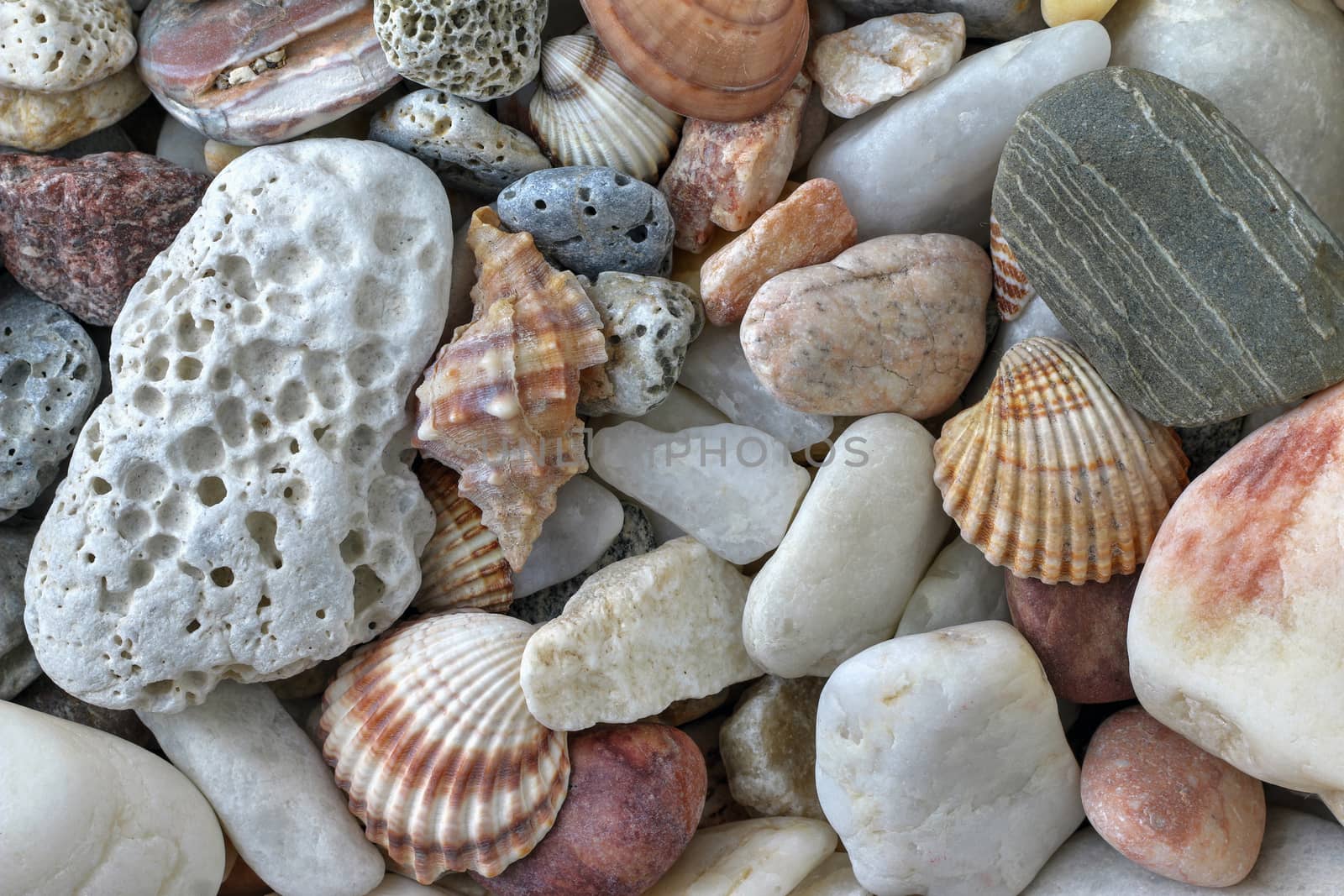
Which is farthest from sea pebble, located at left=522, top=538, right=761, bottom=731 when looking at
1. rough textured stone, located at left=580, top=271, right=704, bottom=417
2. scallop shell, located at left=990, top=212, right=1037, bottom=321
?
scallop shell, located at left=990, top=212, right=1037, bottom=321

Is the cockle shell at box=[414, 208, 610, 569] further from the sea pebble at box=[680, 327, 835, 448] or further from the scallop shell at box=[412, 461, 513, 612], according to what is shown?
the sea pebble at box=[680, 327, 835, 448]

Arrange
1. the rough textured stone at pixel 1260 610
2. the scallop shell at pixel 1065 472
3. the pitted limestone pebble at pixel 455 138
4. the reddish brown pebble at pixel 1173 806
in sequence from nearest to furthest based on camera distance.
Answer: the rough textured stone at pixel 1260 610 → the reddish brown pebble at pixel 1173 806 → the scallop shell at pixel 1065 472 → the pitted limestone pebble at pixel 455 138

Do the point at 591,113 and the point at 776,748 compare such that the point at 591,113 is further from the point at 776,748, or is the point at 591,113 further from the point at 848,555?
the point at 776,748

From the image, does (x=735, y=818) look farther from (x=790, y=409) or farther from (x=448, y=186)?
(x=448, y=186)

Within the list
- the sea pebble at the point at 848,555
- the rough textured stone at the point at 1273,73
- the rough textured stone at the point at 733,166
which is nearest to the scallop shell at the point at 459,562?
the sea pebble at the point at 848,555

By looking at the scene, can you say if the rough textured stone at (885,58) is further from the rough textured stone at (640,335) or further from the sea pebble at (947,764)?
the sea pebble at (947,764)

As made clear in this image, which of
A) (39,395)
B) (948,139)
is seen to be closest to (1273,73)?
(948,139)
